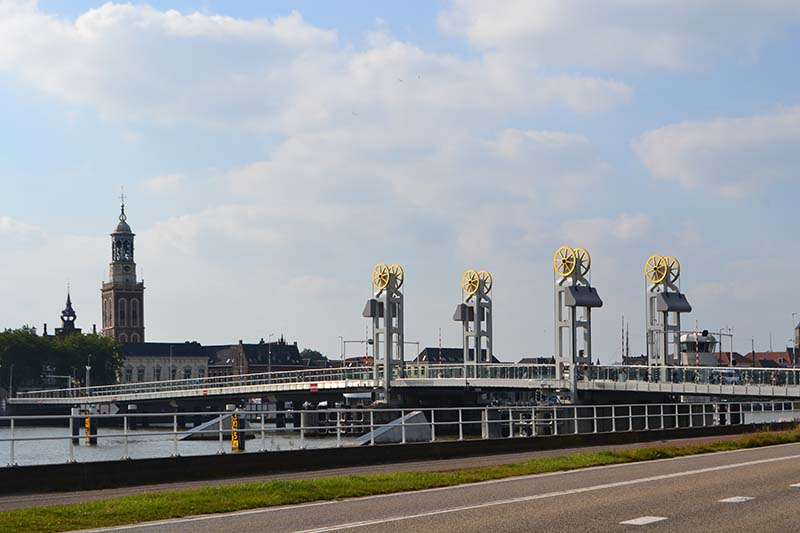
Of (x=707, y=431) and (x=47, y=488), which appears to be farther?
(x=707, y=431)

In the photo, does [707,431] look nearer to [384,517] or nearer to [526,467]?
[526,467]

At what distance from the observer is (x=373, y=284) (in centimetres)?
11625

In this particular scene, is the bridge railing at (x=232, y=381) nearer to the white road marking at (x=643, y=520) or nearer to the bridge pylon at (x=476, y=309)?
the bridge pylon at (x=476, y=309)

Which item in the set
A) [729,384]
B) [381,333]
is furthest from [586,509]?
[381,333]

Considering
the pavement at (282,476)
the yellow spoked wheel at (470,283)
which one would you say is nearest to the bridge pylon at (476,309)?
the yellow spoked wheel at (470,283)

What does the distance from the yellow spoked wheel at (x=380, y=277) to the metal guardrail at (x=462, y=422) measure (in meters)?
13.6

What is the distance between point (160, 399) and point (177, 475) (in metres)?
122

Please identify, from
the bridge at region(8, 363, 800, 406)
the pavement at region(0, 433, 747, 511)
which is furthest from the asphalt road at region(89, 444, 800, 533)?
the bridge at region(8, 363, 800, 406)

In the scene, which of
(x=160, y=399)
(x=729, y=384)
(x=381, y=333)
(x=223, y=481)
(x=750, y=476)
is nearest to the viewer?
(x=750, y=476)

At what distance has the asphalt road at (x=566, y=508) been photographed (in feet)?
52.4

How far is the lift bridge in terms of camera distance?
82562 mm

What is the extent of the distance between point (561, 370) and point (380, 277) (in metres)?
26.2

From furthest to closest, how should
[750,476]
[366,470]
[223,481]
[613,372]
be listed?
[613,372], [366,470], [223,481], [750,476]

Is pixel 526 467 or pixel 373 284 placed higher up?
pixel 373 284
